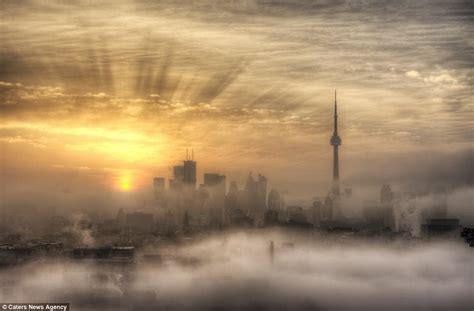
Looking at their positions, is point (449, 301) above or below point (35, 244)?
below

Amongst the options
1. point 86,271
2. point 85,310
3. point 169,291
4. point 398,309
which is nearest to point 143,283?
point 169,291

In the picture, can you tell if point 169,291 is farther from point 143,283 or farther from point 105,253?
point 105,253

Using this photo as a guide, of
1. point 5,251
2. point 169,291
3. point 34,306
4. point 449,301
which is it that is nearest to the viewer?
point 34,306

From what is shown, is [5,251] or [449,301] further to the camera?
[449,301]

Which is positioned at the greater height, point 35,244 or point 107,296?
point 35,244

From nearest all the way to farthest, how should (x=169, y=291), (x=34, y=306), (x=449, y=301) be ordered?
(x=34, y=306), (x=169, y=291), (x=449, y=301)

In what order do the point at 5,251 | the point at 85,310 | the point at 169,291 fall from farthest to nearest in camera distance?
the point at 169,291 → the point at 5,251 → the point at 85,310

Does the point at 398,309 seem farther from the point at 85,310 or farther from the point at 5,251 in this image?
the point at 5,251

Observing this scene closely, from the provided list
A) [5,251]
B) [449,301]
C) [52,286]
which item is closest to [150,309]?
[52,286]

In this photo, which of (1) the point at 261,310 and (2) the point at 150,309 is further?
(1) the point at 261,310
